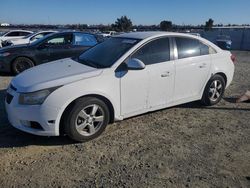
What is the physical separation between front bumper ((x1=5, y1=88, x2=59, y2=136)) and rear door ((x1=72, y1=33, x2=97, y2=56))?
244 inches

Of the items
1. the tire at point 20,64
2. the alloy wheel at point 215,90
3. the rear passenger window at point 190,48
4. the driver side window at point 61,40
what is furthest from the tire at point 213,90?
the tire at point 20,64

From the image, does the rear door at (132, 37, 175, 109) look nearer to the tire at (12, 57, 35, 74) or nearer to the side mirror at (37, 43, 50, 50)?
the side mirror at (37, 43, 50, 50)

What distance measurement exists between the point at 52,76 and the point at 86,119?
84 centimetres

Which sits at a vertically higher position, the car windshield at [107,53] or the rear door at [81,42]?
the car windshield at [107,53]

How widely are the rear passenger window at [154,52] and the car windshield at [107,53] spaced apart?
21cm

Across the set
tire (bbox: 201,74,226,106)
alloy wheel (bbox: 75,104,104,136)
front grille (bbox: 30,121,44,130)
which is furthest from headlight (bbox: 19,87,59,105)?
tire (bbox: 201,74,226,106)

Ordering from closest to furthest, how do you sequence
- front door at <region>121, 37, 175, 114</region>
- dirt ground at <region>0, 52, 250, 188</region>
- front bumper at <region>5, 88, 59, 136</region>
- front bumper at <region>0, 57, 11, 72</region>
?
dirt ground at <region>0, 52, 250, 188</region>
front bumper at <region>5, 88, 59, 136</region>
front door at <region>121, 37, 175, 114</region>
front bumper at <region>0, 57, 11, 72</region>

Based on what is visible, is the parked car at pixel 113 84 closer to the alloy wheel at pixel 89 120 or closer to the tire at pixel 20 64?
the alloy wheel at pixel 89 120

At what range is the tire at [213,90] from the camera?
20.5 ft

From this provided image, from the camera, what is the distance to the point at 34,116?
4277 mm

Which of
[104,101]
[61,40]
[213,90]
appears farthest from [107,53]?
[61,40]

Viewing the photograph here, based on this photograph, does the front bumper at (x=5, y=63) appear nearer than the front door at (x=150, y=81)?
No

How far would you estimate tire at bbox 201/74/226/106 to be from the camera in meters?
6.25

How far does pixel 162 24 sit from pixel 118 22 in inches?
466
